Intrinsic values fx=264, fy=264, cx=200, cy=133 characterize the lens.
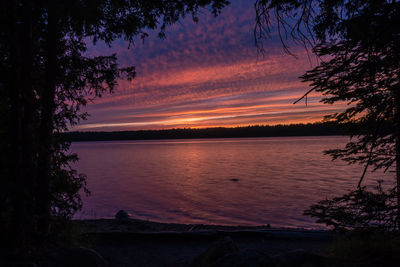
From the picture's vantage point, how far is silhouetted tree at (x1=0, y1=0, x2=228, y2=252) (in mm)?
6125

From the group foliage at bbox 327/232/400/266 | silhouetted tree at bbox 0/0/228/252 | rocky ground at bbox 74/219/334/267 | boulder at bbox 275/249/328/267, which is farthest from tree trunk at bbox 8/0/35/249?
foliage at bbox 327/232/400/266

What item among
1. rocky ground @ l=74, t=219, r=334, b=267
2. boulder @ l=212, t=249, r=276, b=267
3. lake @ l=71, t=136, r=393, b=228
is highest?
boulder @ l=212, t=249, r=276, b=267

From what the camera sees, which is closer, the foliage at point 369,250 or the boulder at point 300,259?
the foliage at point 369,250

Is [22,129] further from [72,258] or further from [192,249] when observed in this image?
[192,249]

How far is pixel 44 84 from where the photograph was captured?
23.8ft

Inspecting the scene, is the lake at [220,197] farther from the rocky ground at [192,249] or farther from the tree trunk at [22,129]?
the tree trunk at [22,129]

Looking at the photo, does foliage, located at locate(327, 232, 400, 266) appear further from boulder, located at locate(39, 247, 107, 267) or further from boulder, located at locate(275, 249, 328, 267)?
boulder, located at locate(39, 247, 107, 267)

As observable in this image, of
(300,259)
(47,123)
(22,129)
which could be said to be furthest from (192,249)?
(22,129)

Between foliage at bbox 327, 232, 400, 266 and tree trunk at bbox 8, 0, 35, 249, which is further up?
tree trunk at bbox 8, 0, 35, 249

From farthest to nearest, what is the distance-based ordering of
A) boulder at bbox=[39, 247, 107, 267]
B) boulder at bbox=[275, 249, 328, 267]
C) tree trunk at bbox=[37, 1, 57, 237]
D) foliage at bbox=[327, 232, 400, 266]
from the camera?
1. tree trunk at bbox=[37, 1, 57, 237]
2. boulder at bbox=[39, 247, 107, 267]
3. boulder at bbox=[275, 249, 328, 267]
4. foliage at bbox=[327, 232, 400, 266]

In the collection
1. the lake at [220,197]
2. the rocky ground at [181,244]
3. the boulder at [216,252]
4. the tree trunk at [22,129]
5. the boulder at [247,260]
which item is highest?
the tree trunk at [22,129]

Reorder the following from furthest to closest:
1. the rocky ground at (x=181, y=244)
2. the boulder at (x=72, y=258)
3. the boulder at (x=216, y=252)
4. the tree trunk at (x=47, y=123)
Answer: the rocky ground at (x=181, y=244) < the tree trunk at (x=47, y=123) < the boulder at (x=216, y=252) < the boulder at (x=72, y=258)

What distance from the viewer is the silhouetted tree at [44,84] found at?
6.12m

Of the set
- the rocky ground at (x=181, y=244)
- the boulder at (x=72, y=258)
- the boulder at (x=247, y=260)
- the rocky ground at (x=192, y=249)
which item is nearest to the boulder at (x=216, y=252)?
the rocky ground at (x=192, y=249)
